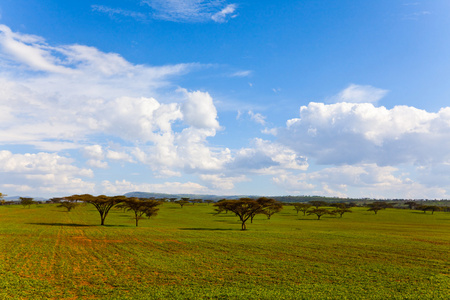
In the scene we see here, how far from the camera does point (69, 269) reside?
29.2 metres

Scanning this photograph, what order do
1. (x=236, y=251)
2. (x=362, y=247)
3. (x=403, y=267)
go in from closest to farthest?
(x=403, y=267)
(x=236, y=251)
(x=362, y=247)

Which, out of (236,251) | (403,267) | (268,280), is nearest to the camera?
(268,280)

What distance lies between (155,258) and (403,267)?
2954 cm

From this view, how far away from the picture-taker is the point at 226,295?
73.0 ft

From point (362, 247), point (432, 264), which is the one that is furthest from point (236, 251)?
point (432, 264)

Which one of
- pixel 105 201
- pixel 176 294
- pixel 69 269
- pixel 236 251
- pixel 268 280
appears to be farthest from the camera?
pixel 105 201

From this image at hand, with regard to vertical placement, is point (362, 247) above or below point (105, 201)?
below

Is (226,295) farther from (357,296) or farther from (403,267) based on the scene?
(403,267)

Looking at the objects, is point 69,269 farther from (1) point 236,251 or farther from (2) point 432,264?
(2) point 432,264

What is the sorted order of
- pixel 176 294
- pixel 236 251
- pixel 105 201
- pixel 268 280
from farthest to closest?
pixel 105 201, pixel 236 251, pixel 268 280, pixel 176 294

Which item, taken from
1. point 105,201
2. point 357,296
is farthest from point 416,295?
point 105,201

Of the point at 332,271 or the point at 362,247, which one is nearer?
the point at 332,271

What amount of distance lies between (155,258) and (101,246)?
12.8m

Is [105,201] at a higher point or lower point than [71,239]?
higher
